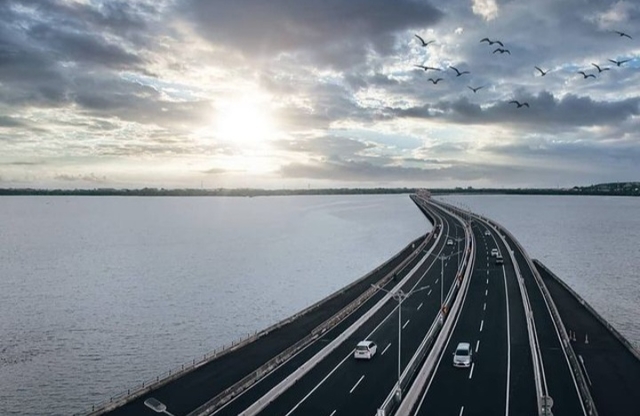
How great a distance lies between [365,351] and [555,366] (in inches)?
553

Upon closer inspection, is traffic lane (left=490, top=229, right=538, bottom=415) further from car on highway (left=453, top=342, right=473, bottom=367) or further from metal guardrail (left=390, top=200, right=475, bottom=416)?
metal guardrail (left=390, top=200, right=475, bottom=416)

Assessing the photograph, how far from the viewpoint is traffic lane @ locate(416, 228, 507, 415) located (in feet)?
116

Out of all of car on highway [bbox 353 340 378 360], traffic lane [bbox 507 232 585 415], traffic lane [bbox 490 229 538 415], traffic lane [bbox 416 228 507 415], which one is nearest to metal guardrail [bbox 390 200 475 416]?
traffic lane [bbox 416 228 507 415]

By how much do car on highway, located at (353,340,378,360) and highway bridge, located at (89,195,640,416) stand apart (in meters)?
0.42

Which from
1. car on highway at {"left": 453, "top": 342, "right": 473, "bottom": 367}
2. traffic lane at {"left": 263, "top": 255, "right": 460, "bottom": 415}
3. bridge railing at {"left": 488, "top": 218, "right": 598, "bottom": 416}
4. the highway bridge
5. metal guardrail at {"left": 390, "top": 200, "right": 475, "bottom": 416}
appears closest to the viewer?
metal guardrail at {"left": 390, "top": 200, "right": 475, "bottom": 416}

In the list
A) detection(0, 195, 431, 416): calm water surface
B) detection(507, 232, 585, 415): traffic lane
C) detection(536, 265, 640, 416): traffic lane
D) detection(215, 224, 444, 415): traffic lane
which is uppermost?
detection(507, 232, 585, 415): traffic lane

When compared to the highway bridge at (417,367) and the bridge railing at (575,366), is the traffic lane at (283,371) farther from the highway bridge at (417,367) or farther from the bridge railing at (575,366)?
the bridge railing at (575,366)

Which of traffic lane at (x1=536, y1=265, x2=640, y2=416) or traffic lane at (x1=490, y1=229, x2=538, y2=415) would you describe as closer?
traffic lane at (x1=490, y1=229, x2=538, y2=415)

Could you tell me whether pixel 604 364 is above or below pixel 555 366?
below

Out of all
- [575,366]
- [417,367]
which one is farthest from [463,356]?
[575,366]

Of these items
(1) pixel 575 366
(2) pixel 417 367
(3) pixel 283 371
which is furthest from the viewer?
(3) pixel 283 371

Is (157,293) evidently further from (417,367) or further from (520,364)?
(520,364)

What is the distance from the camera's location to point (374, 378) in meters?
40.3

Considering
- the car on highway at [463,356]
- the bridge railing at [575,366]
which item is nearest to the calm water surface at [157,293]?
the bridge railing at [575,366]
